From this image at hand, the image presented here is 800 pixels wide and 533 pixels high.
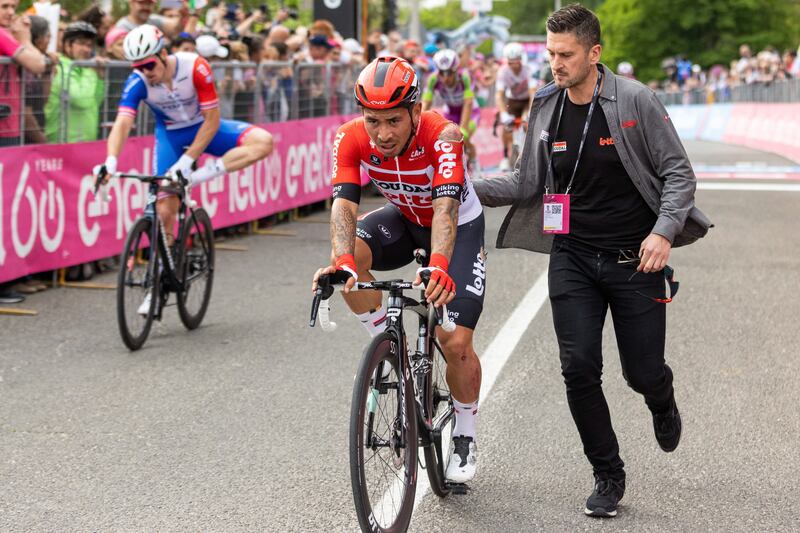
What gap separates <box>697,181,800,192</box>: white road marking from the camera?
1986 cm

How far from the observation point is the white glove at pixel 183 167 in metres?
8.64

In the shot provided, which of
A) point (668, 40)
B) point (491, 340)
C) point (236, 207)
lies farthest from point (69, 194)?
point (668, 40)

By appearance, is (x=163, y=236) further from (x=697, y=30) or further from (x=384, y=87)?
(x=697, y=30)

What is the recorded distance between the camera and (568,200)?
514 cm

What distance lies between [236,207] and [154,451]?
331 inches

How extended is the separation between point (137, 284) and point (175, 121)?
140 centimetres

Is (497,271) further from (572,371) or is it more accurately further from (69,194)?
(572,371)

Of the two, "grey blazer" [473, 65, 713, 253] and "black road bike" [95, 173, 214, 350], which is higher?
"grey blazer" [473, 65, 713, 253]

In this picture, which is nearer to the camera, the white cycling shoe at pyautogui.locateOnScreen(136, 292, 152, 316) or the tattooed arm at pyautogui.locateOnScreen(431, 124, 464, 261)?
the tattooed arm at pyautogui.locateOnScreen(431, 124, 464, 261)

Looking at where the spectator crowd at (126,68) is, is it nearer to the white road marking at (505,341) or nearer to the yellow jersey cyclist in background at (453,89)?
the yellow jersey cyclist in background at (453,89)

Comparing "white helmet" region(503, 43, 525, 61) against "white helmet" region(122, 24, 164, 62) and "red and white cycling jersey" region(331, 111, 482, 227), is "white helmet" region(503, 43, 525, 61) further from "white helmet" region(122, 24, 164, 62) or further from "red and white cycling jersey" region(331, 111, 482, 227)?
"red and white cycling jersey" region(331, 111, 482, 227)

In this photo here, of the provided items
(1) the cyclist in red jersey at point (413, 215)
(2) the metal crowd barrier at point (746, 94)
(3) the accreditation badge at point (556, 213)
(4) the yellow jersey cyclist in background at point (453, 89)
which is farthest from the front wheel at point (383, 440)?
(4) the yellow jersey cyclist in background at point (453, 89)

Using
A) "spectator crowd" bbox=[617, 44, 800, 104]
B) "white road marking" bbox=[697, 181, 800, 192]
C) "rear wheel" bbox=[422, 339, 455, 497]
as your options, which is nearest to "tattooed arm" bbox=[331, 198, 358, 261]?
"rear wheel" bbox=[422, 339, 455, 497]

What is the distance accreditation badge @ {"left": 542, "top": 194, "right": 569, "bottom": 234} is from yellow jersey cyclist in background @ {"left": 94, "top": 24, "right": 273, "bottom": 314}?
3.97 meters
